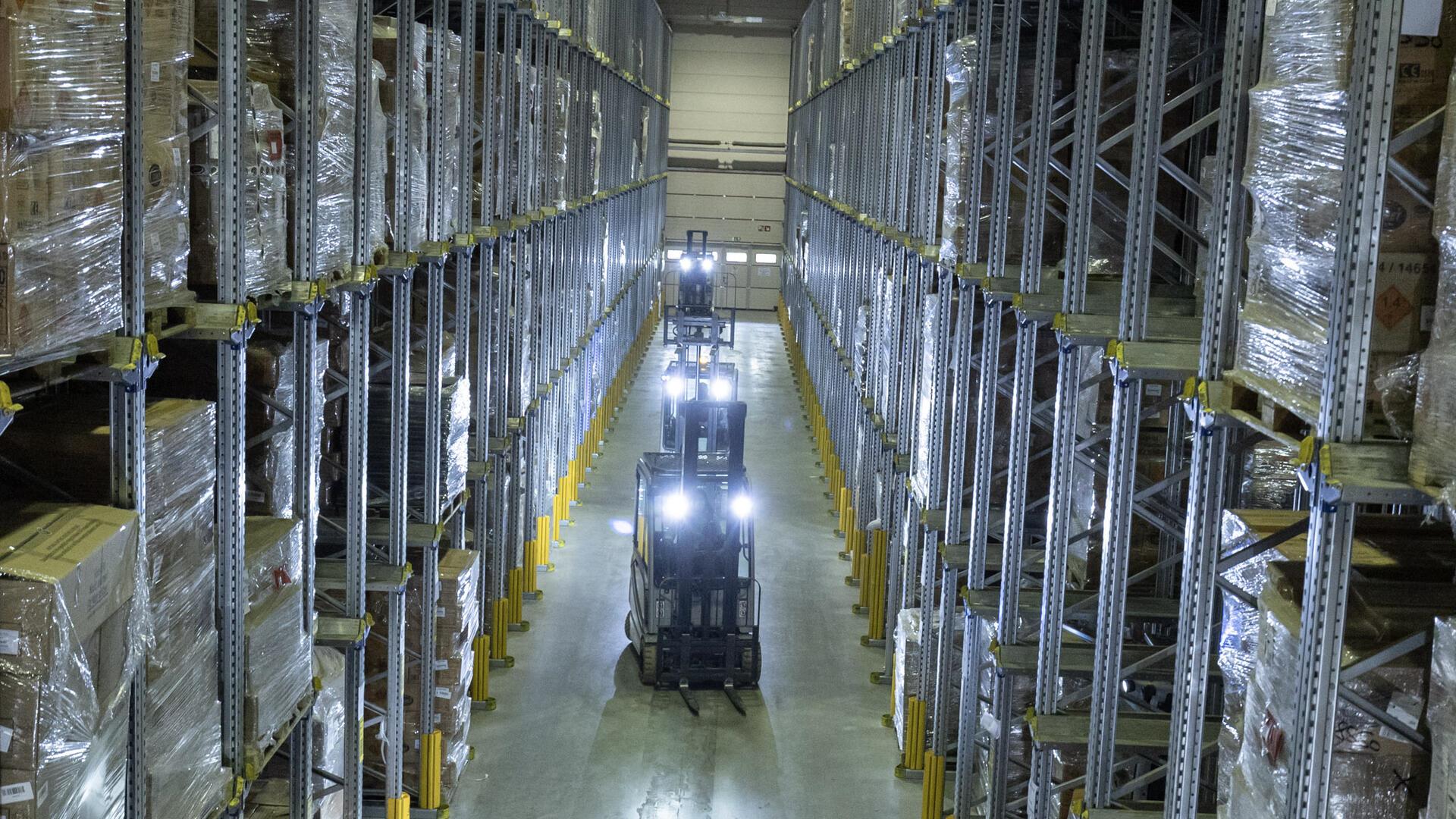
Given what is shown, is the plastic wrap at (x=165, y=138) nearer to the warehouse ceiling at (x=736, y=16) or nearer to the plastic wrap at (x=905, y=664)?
the plastic wrap at (x=905, y=664)

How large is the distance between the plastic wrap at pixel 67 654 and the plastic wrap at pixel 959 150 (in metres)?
5.66

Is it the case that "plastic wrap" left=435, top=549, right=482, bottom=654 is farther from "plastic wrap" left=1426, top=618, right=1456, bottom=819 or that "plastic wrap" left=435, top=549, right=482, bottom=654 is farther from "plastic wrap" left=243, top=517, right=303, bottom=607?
"plastic wrap" left=1426, top=618, right=1456, bottom=819

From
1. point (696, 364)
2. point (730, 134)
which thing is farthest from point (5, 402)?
point (730, 134)

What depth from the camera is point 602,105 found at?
2000 cm

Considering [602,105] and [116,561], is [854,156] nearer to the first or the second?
[602,105]

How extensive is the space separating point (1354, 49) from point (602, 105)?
56.2ft

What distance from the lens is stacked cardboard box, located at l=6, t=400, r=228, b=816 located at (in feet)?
14.6

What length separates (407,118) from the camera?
8.21m

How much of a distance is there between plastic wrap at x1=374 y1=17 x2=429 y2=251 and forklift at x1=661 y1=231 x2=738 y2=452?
5835 millimetres

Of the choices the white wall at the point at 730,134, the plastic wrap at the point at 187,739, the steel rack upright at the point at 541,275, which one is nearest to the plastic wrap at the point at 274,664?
the plastic wrap at the point at 187,739

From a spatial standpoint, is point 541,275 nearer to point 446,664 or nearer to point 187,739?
point 446,664

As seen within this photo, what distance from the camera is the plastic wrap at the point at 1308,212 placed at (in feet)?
11.8

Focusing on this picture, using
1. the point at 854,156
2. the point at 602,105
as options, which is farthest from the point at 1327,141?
the point at 602,105

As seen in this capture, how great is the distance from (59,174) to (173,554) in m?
1.50
